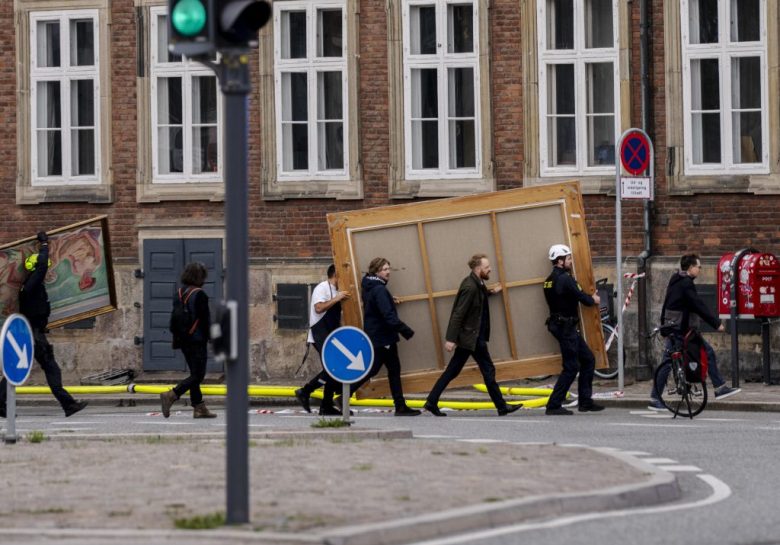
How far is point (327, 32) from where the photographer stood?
27141 millimetres

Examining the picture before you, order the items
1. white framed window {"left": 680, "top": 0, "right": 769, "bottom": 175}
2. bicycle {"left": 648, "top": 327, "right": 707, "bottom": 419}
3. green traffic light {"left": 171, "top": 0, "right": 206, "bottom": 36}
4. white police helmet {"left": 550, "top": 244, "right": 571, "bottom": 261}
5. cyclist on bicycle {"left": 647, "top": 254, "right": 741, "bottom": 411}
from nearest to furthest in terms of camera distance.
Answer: green traffic light {"left": 171, "top": 0, "right": 206, "bottom": 36} < bicycle {"left": 648, "top": 327, "right": 707, "bottom": 419} < cyclist on bicycle {"left": 647, "top": 254, "right": 741, "bottom": 411} < white police helmet {"left": 550, "top": 244, "right": 571, "bottom": 261} < white framed window {"left": 680, "top": 0, "right": 769, "bottom": 175}

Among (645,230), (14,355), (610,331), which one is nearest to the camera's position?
(14,355)

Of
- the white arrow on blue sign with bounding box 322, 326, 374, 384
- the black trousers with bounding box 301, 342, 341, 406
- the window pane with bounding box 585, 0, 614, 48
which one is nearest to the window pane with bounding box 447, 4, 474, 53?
the window pane with bounding box 585, 0, 614, 48

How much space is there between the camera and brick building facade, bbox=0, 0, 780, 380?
25281 millimetres

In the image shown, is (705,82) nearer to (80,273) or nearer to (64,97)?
(80,273)

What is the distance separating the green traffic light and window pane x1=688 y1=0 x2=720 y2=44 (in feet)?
53.7

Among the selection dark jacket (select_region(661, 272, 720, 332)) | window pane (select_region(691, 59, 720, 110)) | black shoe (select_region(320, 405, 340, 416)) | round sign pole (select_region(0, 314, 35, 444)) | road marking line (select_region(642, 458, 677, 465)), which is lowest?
road marking line (select_region(642, 458, 677, 465))

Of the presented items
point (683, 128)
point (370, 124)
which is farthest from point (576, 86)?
point (370, 124)

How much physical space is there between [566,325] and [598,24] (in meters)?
7.28

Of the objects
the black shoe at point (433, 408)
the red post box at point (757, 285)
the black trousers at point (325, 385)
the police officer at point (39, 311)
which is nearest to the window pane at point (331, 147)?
the red post box at point (757, 285)

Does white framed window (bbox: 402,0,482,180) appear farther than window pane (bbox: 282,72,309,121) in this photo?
No

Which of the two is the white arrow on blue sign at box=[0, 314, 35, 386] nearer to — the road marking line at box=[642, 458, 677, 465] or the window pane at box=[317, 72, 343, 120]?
the road marking line at box=[642, 458, 677, 465]

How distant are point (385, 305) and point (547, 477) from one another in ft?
25.0

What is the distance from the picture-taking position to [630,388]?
928 inches
